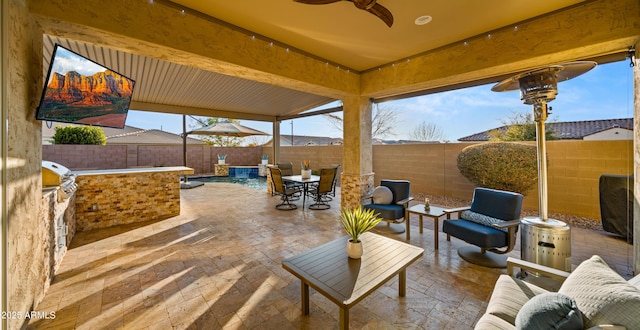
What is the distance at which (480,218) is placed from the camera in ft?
10.6

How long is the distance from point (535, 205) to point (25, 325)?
7741 mm

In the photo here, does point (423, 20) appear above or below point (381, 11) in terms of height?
above

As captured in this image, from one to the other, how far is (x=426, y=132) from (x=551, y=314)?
47.5 feet

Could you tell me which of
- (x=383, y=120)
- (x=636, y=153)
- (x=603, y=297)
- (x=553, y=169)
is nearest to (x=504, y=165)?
(x=553, y=169)

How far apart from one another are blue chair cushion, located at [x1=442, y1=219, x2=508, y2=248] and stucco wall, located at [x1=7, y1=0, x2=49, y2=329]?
4.14 metres

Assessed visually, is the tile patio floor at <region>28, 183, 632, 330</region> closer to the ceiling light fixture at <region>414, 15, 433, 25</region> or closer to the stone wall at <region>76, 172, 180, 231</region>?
the stone wall at <region>76, 172, 180, 231</region>

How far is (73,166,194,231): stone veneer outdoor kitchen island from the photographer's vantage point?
4.16m

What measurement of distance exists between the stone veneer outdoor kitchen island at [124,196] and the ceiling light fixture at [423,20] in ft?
16.6

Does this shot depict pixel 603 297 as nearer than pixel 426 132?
Yes

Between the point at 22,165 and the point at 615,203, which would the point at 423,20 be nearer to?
the point at 22,165

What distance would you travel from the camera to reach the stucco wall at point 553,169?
442 centimetres

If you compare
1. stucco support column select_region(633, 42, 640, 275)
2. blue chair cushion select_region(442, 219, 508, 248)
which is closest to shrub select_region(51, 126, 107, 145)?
blue chair cushion select_region(442, 219, 508, 248)

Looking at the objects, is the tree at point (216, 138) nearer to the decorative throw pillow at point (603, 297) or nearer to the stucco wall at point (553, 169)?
the stucco wall at point (553, 169)

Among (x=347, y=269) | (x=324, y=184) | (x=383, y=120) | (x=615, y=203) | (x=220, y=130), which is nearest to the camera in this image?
(x=347, y=269)
